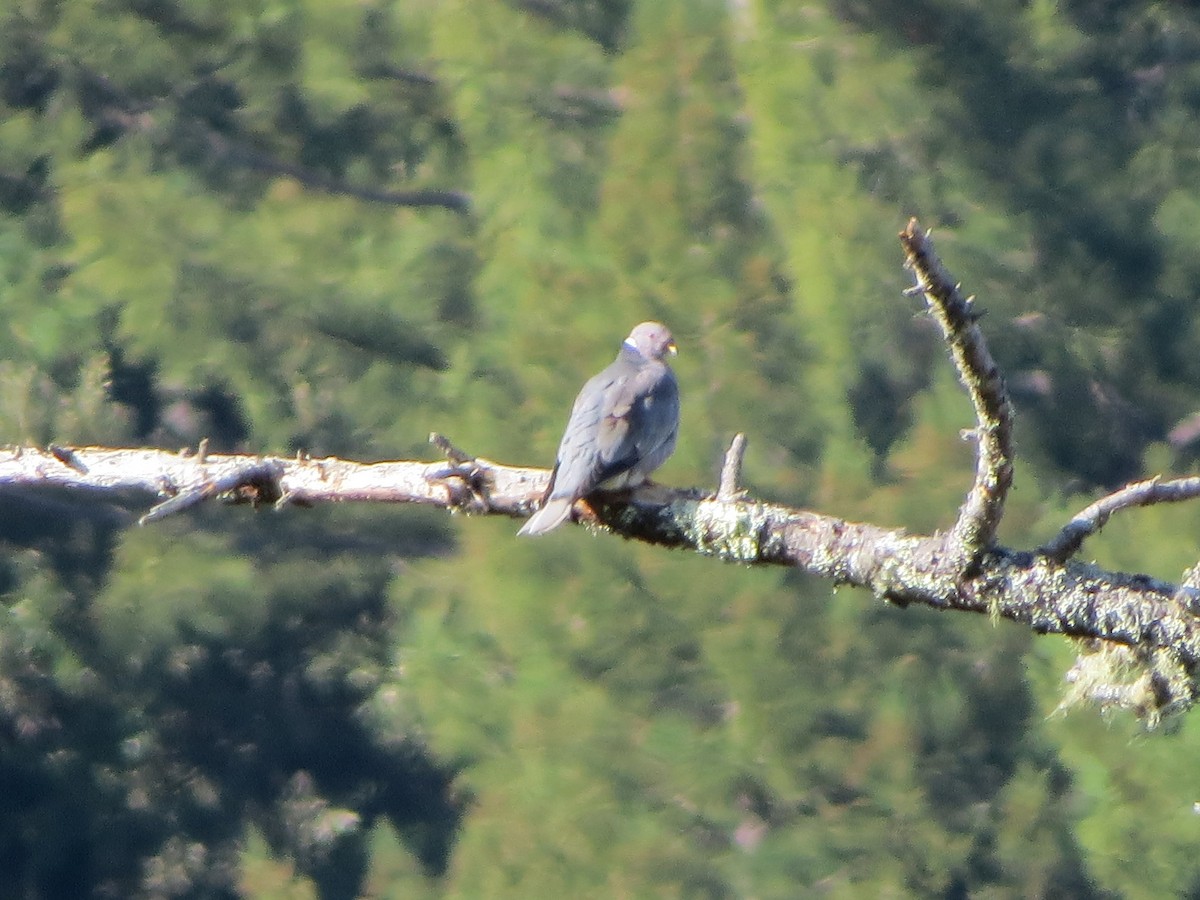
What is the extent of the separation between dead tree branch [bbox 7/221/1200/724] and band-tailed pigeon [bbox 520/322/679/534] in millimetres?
47

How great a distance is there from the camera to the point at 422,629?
252 inches

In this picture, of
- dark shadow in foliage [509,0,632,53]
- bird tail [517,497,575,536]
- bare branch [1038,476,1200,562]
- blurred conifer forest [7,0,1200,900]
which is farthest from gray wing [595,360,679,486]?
dark shadow in foliage [509,0,632,53]

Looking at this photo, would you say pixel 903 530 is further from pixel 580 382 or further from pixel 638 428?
pixel 580 382

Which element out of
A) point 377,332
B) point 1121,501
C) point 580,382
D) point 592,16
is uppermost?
point 1121,501

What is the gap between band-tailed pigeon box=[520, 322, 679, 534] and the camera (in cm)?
286

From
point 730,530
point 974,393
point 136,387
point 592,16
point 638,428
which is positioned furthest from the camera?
point 136,387

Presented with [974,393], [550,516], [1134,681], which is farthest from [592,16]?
[974,393]

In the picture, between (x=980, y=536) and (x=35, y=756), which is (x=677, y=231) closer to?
(x=980, y=536)

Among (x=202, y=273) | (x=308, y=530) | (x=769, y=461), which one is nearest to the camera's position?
(x=769, y=461)

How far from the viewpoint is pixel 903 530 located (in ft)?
8.03

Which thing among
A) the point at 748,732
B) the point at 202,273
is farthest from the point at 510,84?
the point at 748,732

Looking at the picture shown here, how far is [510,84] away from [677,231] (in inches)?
46.8

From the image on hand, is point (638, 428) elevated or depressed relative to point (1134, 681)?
depressed

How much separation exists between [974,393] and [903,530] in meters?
0.47
